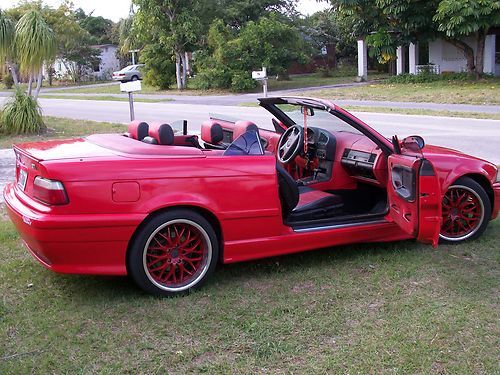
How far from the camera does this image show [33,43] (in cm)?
1423

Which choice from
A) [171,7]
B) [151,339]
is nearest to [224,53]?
[171,7]

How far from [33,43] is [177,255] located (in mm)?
11629

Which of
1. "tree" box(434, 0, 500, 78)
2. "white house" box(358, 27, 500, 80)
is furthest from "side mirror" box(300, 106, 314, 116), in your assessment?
"white house" box(358, 27, 500, 80)

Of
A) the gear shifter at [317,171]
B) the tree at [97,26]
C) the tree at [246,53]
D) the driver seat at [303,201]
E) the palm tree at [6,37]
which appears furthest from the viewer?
the tree at [97,26]

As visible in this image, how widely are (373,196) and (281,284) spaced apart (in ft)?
4.66

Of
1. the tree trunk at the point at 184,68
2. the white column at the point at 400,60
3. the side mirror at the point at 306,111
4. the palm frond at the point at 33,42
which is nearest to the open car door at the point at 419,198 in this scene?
the side mirror at the point at 306,111

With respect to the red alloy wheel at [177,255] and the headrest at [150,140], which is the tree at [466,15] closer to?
the headrest at [150,140]

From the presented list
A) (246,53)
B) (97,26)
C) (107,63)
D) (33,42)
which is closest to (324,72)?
(246,53)

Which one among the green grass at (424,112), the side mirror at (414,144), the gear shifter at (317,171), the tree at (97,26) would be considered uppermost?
the tree at (97,26)

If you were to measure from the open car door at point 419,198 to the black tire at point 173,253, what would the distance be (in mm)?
1461

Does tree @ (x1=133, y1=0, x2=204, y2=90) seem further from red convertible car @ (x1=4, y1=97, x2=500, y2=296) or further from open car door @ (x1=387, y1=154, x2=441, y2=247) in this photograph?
open car door @ (x1=387, y1=154, x2=441, y2=247)

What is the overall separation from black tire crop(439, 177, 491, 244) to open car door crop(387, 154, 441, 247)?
833 mm

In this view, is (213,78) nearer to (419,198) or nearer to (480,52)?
(480,52)

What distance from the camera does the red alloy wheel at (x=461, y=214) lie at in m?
5.25
